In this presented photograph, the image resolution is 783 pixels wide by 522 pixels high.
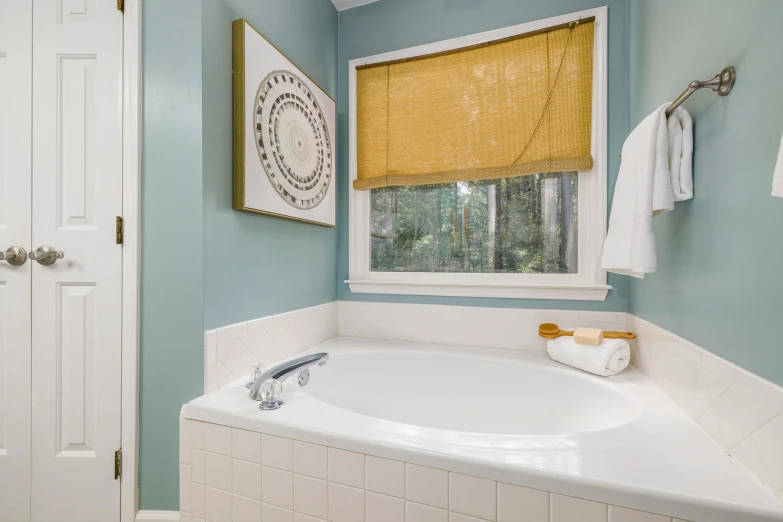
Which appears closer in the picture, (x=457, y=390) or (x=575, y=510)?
(x=575, y=510)

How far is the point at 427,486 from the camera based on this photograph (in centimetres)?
82

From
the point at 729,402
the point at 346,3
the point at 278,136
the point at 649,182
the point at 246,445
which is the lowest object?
the point at 246,445

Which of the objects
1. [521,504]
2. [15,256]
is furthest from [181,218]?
[521,504]

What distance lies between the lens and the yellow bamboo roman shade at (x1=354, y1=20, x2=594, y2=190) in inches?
66.9

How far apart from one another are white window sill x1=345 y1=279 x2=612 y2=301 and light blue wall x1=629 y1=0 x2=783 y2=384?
397mm

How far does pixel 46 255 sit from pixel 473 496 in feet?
5.25

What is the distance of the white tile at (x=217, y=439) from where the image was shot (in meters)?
1.05

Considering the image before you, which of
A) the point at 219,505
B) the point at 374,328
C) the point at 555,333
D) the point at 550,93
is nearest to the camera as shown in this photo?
the point at 219,505

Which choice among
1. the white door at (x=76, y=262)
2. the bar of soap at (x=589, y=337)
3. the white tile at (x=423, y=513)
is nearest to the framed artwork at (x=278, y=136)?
the white door at (x=76, y=262)

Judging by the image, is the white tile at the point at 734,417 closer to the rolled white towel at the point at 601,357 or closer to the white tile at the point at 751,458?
the white tile at the point at 751,458

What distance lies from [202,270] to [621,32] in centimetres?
210

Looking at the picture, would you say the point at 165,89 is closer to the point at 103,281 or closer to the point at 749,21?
the point at 103,281

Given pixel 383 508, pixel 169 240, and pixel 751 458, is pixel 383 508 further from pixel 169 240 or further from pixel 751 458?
pixel 169 240

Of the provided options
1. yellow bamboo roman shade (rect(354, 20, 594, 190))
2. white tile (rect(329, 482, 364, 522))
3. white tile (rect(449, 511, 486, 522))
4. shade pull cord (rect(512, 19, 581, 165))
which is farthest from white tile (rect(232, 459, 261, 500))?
shade pull cord (rect(512, 19, 581, 165))
